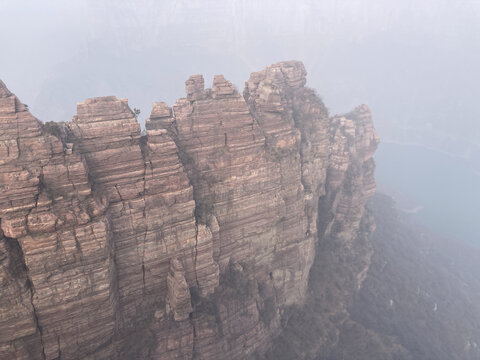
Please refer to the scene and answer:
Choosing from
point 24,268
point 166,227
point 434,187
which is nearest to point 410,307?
point 166,227

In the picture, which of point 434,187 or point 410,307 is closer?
point 410,307

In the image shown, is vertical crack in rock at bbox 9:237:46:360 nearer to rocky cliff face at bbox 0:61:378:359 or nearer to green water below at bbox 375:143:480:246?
rocky cliff face at bbox 0:61:378:359

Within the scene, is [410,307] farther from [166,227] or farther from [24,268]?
[24,268]

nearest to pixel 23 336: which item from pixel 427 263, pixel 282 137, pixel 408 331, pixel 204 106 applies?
pixel 204 106

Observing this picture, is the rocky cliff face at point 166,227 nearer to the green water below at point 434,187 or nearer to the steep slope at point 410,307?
the steep slope at point 410,307

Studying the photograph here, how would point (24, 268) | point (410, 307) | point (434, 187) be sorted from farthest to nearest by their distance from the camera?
point (434, 187)
point (410, 307)
point (24, 268)

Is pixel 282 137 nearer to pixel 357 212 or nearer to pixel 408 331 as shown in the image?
pixel 357 212

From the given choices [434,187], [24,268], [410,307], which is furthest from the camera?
[434,187]

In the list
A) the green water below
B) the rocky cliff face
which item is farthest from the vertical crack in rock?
the green water below

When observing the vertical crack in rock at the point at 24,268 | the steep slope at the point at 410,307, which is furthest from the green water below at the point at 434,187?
the vertical crack in rock at the point at 24,268

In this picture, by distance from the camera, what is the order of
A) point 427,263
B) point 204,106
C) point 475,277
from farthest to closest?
1. point 475,277
2. point 427,263
3. point 204,106
